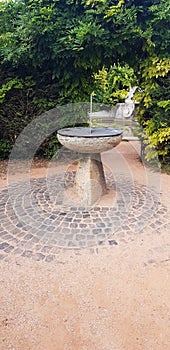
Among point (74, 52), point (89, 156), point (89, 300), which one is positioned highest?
point (74, 52)

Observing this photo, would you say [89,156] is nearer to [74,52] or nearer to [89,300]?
[89,300]

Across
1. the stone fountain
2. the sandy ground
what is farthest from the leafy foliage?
the sandy ground

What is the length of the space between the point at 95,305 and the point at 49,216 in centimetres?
159

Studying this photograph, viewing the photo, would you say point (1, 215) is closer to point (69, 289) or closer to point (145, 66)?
point (69, 289)

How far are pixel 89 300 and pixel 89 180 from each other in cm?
192

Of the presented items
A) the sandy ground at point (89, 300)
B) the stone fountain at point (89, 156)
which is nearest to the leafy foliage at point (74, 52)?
the stone fountain at point (89, 156)

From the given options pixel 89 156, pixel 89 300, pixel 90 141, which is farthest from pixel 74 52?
pixel 89 300

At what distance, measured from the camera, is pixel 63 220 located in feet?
11.2

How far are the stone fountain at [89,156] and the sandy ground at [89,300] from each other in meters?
1.11

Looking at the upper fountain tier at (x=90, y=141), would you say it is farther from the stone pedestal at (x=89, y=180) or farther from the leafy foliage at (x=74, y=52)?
the leafy foliage at (x=74, y=52)

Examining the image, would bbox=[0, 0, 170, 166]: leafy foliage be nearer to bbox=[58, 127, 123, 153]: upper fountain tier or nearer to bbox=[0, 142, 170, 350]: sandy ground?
bbox=[58, 127, 123, 153]: upper fountain tier

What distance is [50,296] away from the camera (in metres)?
2.21

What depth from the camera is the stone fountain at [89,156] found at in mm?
3451

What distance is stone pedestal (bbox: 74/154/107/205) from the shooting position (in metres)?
3.81
